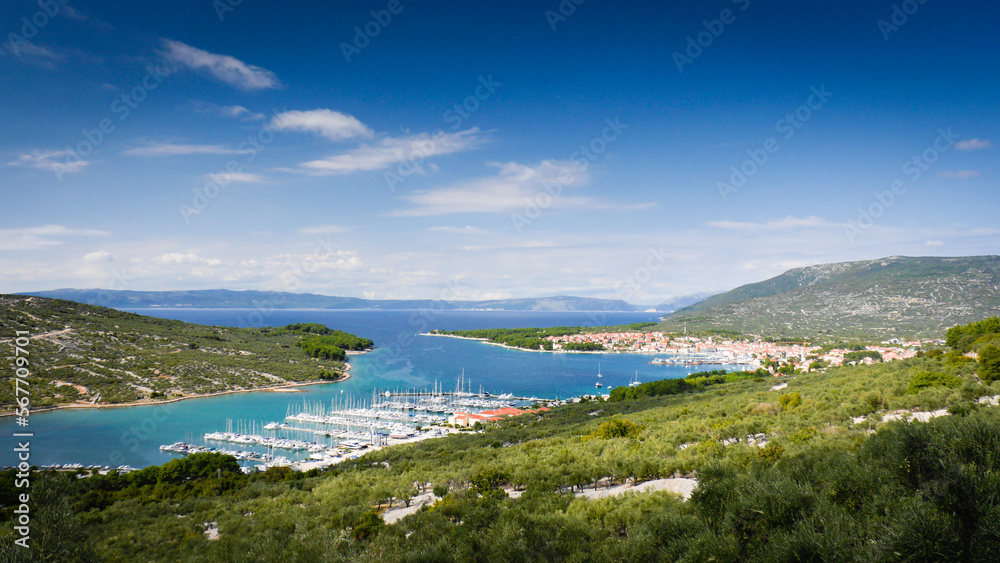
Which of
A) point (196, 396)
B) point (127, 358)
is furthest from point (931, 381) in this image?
point (127, 358)

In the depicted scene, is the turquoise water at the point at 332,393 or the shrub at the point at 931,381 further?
the turquoise water at the point at 332,393

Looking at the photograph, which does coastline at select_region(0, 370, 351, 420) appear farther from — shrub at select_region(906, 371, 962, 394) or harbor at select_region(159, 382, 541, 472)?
shrub at select_region(906, 371, 962, 394)

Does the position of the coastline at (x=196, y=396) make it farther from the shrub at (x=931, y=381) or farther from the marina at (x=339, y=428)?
the shrub at (x=931, y=381)

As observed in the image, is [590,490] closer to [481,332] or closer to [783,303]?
[481,332]

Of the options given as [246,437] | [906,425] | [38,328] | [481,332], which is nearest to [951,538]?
[906,425]

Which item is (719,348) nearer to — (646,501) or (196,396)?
(196,396)

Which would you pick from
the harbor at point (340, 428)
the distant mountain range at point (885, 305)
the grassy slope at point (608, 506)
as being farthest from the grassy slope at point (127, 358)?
the distant mountain range at point (885, 305)

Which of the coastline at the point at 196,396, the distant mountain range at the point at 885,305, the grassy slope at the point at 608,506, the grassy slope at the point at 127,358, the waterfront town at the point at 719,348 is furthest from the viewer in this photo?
the distant mountain range at the point at 885,305
